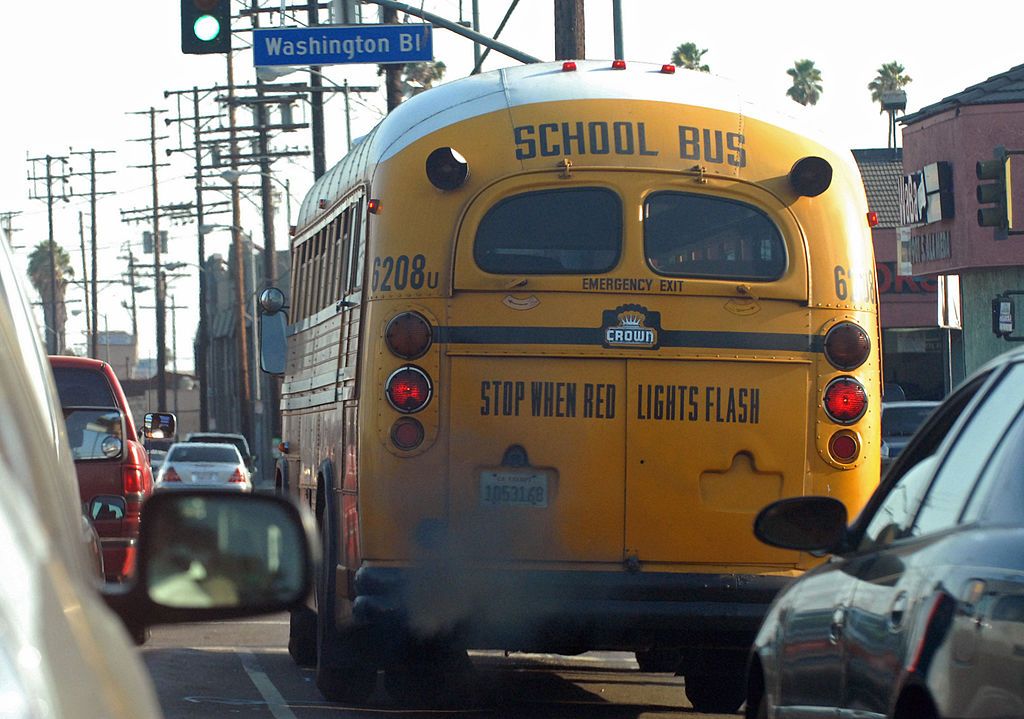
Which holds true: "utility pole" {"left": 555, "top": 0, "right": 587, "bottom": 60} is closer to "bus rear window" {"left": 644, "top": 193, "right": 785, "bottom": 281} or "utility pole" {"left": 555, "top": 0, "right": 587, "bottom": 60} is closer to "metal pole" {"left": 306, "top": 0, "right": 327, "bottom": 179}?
"bus rear window" {"left": 644, "top": 193, "right": 785, "bottom": 281}

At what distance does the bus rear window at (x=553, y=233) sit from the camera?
8.65 meters

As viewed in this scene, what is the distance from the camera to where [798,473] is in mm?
8555

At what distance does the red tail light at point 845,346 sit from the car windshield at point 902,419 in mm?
11227

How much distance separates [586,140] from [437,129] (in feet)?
2.41

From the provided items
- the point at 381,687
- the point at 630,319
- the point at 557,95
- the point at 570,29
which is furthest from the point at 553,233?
the point at 570,29

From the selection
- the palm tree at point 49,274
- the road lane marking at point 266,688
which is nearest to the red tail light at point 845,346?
the road lane marking at point 266,688

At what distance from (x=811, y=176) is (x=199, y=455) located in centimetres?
3036

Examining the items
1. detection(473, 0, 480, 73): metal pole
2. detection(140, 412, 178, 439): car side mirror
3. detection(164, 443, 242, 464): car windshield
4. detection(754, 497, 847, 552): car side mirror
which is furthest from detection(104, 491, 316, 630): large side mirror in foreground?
detection(164, 443, 242, 464): car windshield

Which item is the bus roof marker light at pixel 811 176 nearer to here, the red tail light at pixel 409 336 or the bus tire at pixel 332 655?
the red tail light at pixel 409 336

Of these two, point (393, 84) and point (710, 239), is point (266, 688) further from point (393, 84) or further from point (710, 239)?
point (393, 84)

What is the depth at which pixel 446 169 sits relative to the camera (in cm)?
862

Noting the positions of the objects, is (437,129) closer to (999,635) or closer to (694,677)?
(694,677)

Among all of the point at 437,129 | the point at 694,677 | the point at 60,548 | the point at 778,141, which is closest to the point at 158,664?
the point at 694,677

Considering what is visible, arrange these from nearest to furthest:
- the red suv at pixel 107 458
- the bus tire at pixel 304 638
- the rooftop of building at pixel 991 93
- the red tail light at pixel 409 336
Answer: the red tail light at pixel 409 336
the bus tire at pixel 304 638
the red suv at pixel 107 458
the rooftop of building at pixel 991 93
